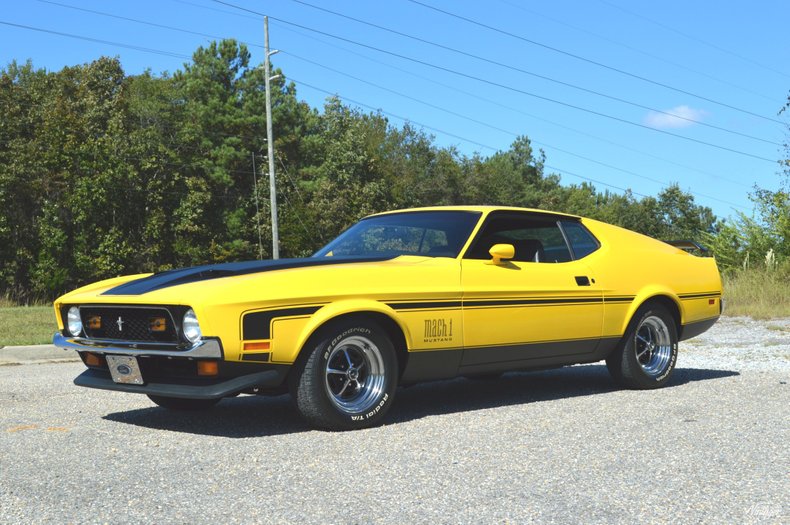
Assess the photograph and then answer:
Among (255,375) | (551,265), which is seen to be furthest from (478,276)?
(255,375)

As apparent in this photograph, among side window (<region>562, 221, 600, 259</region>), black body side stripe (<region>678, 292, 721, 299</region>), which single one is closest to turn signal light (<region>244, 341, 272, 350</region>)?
side window (<region>562, 221, 600, 259</region>)

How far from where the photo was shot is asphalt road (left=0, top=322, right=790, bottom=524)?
3.58 metres

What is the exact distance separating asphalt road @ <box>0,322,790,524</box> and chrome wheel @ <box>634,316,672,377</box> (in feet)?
1.53

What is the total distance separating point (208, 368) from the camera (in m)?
4.92

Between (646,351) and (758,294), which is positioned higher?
(758,294)

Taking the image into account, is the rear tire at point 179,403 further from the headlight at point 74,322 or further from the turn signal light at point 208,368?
the turn signal light at point 208,368

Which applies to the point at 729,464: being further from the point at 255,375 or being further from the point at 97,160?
the point at 97,160

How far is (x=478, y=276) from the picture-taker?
6027 millimetres

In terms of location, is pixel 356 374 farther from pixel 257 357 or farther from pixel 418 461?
pixel 418 461

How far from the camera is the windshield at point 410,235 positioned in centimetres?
625

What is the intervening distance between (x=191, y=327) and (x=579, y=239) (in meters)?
3.53

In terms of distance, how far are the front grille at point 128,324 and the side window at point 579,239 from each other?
11.3 ft

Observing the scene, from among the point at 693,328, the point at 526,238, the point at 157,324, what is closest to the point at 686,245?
the point at 693,328

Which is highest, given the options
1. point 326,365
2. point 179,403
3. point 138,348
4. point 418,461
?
point 138,348
